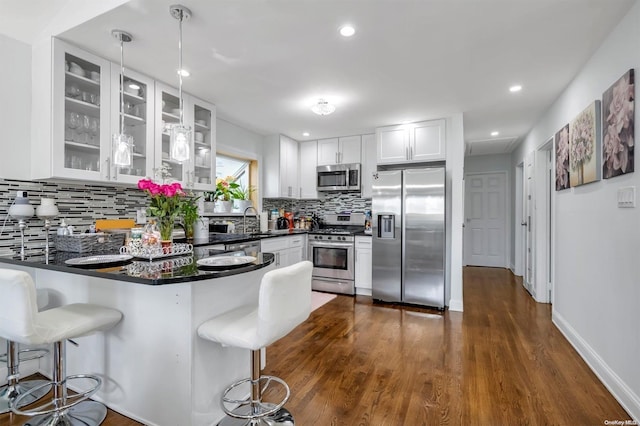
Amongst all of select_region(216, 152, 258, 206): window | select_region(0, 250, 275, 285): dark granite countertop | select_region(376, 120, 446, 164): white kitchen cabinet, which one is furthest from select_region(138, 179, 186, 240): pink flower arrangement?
select_region(376, 120, 446, 164): white kitchen cabinet

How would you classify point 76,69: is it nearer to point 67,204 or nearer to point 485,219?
point 67,204

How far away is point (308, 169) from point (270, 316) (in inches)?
157

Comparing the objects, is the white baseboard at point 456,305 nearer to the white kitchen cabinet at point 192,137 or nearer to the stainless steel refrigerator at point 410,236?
the stainless steel refrigerator at point 410,236

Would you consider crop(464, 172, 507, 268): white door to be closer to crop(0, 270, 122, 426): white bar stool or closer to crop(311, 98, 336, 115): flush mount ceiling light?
crop(311, 98, 336, 115): flush mount ceiling light

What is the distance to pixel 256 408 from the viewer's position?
61.4 inches

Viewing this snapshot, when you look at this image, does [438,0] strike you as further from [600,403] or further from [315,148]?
[315,148]

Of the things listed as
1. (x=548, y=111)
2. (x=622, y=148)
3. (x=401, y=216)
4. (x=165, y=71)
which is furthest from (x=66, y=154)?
(x=548, y=111)

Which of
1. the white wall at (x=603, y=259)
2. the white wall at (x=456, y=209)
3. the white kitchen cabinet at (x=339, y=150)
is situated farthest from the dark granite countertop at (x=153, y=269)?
the white kitchen cabinet at (x=339, y=150)

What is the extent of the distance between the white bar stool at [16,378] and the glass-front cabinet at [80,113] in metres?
0.91

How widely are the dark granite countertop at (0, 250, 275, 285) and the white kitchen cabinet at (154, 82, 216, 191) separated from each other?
1.17 meters

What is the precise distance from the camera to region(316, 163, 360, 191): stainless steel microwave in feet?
15.5

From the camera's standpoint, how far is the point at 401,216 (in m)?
3.95

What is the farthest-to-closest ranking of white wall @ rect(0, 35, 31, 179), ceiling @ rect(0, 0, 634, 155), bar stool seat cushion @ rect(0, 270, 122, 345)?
white wall @ rect(0, 35, 31, 179) → ceiling @ rect(0, 0, 634, 155) → bar stool seat cushion @ rect(0, 270, 122, 345)

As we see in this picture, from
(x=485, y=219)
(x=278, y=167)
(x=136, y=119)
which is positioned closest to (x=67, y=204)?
(x=136, y=119)
